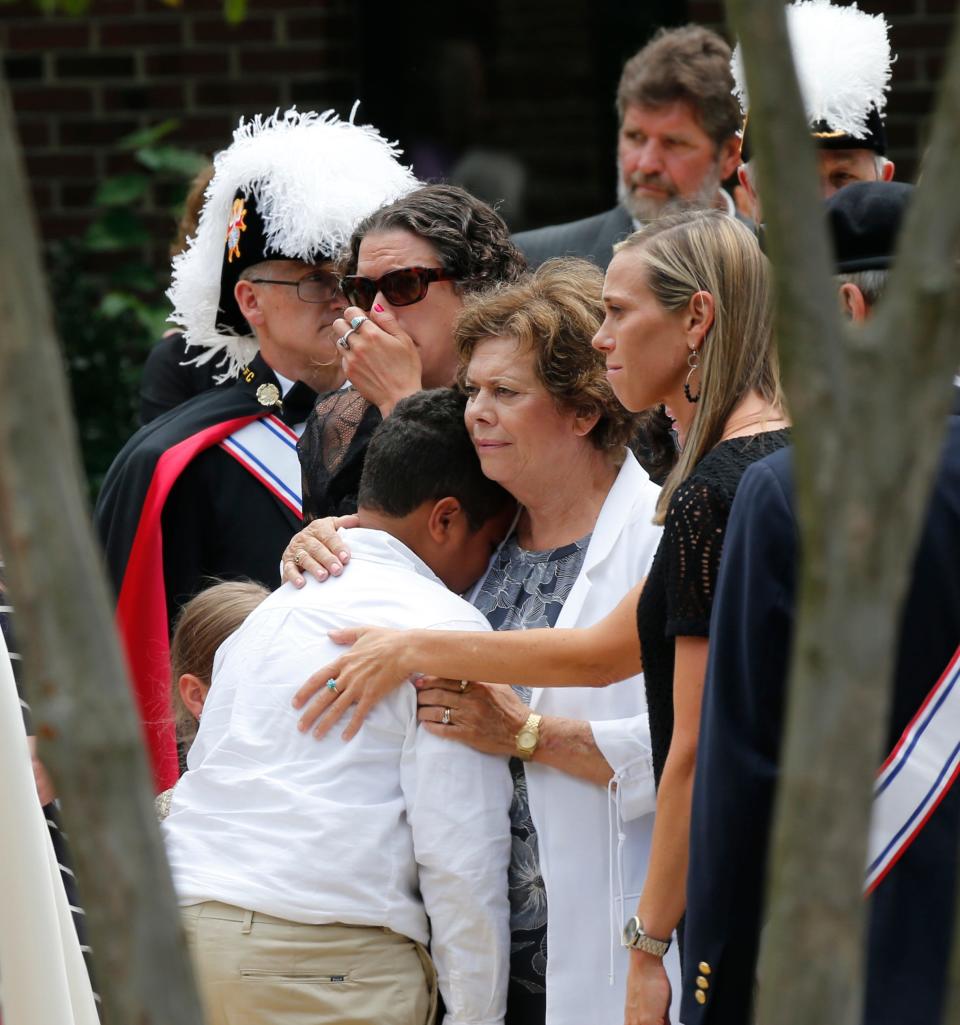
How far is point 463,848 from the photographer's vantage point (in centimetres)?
245

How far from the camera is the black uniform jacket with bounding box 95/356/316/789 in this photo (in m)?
3.31

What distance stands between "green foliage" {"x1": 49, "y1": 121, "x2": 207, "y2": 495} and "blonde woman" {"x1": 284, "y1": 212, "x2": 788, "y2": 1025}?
3392 mm

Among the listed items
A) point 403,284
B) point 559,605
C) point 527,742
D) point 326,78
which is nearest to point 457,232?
point 403,284

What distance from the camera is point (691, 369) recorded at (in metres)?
2.44

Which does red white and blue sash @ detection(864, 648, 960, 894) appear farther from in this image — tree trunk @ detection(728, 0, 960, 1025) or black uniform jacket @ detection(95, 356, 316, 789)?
black uniform jacket @ detection(95, 356, 316, 789)

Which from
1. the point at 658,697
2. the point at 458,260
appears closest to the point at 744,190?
the point at 458,260

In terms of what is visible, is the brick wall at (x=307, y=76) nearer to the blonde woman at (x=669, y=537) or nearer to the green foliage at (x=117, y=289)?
the green foliage at (x=117, y=289)

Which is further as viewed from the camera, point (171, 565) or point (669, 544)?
point (171, 565)

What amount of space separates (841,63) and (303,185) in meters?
1.32

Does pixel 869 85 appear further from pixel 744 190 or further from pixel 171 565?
pixel 171 565

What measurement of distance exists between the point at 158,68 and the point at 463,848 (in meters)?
4.20

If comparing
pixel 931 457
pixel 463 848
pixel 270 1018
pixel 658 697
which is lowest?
pixel 270 1018

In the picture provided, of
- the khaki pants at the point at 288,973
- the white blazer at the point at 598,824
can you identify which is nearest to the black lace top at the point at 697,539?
the white blazer at the point at 598,824

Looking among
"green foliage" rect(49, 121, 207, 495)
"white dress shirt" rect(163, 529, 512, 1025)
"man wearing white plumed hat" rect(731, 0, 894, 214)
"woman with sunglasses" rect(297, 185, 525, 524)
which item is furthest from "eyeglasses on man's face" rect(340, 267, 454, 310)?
"green foliage" rect(49, 121, 207, 495)
